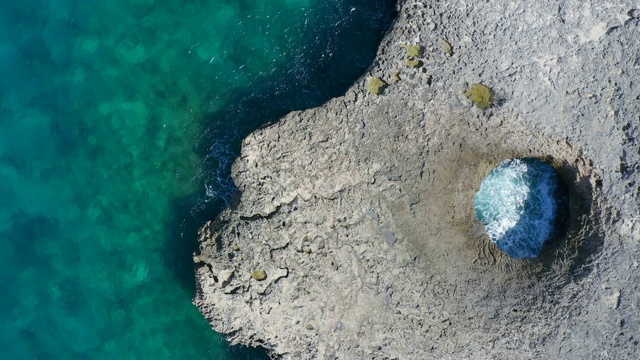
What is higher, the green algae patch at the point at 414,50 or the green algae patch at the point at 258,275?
the green algae patch at the point at 414,50

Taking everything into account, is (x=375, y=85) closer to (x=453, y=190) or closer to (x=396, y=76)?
(x=396, y=76)

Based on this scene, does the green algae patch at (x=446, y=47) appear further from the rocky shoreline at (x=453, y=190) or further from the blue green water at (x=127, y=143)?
the blue green water at (x=127, y=143)

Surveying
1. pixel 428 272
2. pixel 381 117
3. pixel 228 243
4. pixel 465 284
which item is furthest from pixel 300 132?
pixel 465 284

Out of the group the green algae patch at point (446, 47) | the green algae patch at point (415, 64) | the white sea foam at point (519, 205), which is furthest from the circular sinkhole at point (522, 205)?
the green algae patch at point (415, 64)

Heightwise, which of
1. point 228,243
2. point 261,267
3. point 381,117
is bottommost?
point 261,267

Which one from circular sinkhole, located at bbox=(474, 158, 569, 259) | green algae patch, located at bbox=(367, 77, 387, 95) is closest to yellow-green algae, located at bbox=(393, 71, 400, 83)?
green algae patch, located at bbox=(367, 77, 387, 95)

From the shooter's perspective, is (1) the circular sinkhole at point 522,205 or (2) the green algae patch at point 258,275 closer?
(2) the green algae patch at point 258,275

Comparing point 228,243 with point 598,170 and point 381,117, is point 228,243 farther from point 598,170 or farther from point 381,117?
point 598,170
